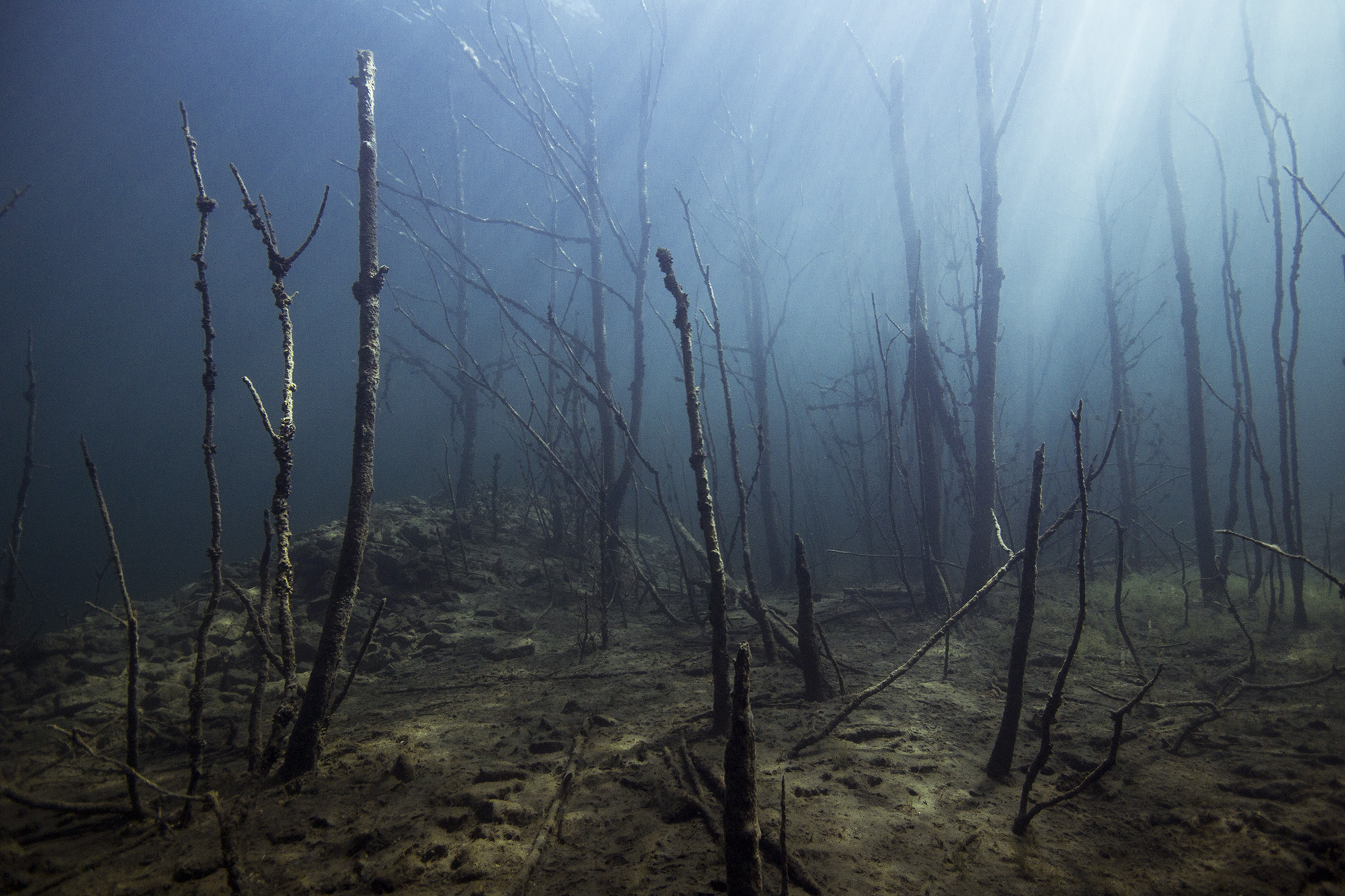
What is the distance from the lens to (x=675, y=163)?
35062 millimetres

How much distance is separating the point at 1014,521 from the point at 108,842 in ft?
50.5

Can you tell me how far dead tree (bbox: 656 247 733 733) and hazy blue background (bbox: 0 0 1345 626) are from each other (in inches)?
167

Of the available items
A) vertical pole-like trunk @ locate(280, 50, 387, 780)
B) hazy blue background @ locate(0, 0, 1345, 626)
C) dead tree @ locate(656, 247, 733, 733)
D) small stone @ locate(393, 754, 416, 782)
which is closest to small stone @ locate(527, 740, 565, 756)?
small stone @ locate(393, 754, 416, 782)

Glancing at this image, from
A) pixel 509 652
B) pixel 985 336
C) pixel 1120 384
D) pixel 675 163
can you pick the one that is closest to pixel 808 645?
pixel 509 652

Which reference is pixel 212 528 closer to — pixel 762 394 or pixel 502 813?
pixel 502 813

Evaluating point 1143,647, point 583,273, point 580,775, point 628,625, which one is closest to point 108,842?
point 580,775

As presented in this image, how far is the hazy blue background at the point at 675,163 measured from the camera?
753 inches

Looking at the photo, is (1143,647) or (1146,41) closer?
(1143,647)

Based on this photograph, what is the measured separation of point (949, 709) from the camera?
321cm

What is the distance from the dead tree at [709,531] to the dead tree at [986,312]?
11.5 feet

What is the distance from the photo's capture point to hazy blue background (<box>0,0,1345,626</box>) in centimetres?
1912

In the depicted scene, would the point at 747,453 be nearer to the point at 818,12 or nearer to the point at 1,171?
the point at 818,12

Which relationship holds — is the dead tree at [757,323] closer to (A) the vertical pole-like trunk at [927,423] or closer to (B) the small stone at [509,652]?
(A) the vertical pole-like trunk at [927,423]

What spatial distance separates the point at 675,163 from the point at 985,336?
3481cm
